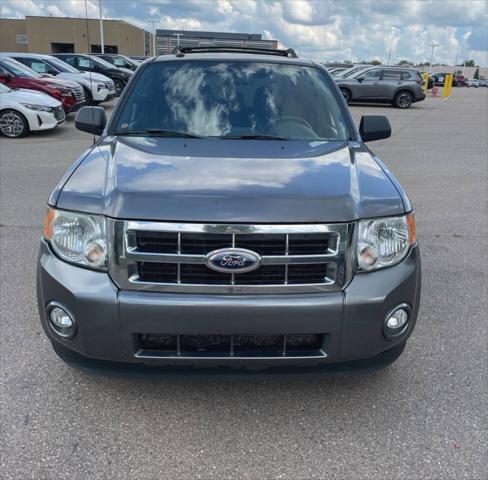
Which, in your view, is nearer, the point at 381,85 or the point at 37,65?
the point at 37,65

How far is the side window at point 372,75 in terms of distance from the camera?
22.6 meters

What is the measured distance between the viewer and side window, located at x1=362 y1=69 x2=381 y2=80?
22603 mm

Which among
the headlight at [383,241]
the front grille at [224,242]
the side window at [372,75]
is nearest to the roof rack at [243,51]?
the headlight at [383,241]

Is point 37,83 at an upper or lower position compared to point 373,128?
lower

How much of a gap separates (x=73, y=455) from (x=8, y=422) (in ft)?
1.44

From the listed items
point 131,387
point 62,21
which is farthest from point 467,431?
point 62,21

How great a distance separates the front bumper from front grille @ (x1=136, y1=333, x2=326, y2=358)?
28 millimetres

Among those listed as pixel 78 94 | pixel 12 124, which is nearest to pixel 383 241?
pixel 12 124

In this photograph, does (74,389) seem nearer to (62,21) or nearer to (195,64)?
(195,64)

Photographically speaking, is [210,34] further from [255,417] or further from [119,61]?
[255,417]

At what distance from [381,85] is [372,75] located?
596 millimetres

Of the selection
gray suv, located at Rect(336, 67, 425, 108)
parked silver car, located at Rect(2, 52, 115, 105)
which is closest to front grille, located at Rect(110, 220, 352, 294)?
parked silver car, located at Rect(2, 52, 115, 105)

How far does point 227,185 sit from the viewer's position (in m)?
2.42

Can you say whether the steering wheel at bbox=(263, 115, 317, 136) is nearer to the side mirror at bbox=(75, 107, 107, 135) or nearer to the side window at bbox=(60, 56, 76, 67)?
the side mirror at bbox=(75, 107, 107, 135)
